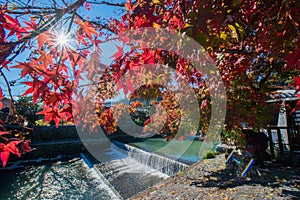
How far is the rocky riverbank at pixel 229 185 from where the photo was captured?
3162 millimetres

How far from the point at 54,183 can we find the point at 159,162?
4.19 metres

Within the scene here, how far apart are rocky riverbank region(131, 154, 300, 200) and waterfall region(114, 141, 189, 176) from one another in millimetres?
1781

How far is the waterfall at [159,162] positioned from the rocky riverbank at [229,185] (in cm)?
178

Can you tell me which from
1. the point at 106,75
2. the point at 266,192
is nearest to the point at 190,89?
the point at 106,75

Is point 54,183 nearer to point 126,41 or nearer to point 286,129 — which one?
point 126,41

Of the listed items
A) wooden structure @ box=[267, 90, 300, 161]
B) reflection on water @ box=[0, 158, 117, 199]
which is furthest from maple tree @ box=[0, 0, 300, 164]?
reflection on water @ box=[0, 158, 117, 199]

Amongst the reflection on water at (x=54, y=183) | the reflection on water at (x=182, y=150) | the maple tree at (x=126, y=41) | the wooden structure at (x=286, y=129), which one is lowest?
the reflection on water at (x=54, y=183)

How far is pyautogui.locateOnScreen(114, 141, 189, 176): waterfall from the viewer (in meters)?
6.54

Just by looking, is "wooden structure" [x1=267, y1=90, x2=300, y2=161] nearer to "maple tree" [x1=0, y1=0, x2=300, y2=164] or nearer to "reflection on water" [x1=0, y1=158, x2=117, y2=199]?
"maple tree" [x1=0, y1=0, x2=300, y2=164]

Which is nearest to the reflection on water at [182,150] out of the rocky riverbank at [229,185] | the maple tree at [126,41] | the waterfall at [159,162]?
the waterfall at [159,162]

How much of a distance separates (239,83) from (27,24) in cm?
316

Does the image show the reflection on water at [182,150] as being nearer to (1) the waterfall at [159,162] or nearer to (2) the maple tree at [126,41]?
(1) the waterfall at [159,162]

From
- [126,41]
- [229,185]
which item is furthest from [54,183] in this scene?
[126,41]

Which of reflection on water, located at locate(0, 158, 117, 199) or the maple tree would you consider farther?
reflection on water, located at locate(0, 158, 117, 199)
